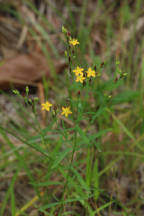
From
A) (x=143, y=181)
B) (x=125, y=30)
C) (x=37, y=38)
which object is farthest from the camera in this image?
(x=125, y=30)

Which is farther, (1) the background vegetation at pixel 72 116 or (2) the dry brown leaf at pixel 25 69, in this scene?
(2) the dry brown leaf at pixel 25 69

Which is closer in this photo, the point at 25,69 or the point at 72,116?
the point at 72,116

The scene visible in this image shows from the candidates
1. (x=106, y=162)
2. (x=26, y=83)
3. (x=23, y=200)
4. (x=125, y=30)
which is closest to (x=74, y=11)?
(x=125, y=30)

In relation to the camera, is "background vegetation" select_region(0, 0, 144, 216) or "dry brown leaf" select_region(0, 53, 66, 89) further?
"dry brown leaf" select_region(0, 53, 66, 89)

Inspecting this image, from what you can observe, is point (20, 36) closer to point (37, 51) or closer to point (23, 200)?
point (37, 51)

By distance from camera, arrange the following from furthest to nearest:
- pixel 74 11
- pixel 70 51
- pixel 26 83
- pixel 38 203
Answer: pixel 74 11 < pixel 26 83 < pixel 38 203 < pixel 70 51

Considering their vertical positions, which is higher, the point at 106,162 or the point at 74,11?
the point at 74,11

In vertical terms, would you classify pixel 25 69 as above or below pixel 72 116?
above

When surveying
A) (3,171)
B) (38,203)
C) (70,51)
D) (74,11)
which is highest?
(74,11)
